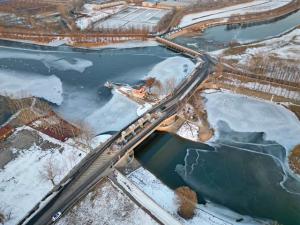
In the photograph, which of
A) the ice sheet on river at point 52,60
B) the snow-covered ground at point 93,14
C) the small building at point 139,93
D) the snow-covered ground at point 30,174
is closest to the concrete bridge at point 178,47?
the ice sheet on river at point 52,60

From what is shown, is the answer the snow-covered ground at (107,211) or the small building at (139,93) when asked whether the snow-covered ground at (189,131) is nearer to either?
the small building at (139,93)

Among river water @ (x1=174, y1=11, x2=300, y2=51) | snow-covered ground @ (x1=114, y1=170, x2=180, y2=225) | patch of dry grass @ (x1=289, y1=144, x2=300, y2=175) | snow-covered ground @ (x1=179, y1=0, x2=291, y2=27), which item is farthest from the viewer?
Answer: snow-covered ground @ (x1=179, y1=0, x2=291, y2=27)

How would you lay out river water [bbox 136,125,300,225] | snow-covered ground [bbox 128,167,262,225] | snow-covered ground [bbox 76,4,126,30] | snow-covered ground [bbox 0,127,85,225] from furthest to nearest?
snow-covered ground [bbox 76,4,126,30] → river water [bbox 136,125,300,225] → snow-covered ground [bbox 0,127,85,225] → snow-covered ground [bbox 128,167,262,225]

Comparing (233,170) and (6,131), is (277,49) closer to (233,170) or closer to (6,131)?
(233,170)

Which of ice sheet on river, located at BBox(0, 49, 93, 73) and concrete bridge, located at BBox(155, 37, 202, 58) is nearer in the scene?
ice sheet on river, located at BBox(0, 49, 93, 73)

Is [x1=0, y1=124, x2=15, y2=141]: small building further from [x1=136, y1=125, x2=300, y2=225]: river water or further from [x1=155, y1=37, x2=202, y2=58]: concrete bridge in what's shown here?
[x1=155, y1=37, x2=202, y2=58]: concrete bridge

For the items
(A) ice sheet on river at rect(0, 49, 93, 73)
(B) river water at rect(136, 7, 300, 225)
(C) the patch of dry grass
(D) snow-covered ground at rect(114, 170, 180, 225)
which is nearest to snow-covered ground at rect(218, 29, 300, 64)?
(B) river water at rect(136, 7, 300, 225)

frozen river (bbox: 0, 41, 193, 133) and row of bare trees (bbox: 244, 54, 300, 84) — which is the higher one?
row of bare trees (bbox: 244, 54, 300, 84)
